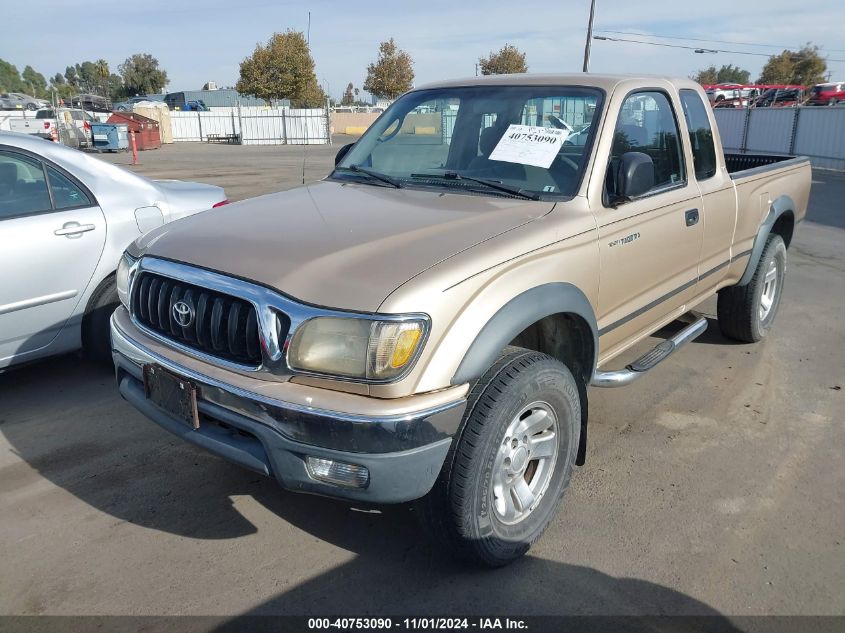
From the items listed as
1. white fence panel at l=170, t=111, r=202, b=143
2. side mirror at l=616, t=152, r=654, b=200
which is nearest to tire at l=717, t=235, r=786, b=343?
side mirror at l=616, t=152, r=654, b=200

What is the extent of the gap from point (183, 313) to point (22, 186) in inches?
94.1

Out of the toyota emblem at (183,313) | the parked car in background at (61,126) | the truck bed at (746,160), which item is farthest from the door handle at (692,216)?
the parked car in background at (61,126)

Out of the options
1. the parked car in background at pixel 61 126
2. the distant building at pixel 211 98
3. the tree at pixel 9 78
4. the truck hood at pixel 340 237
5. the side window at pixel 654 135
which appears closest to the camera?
the truck hood at pixel 340 237

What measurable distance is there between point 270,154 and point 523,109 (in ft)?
84.7

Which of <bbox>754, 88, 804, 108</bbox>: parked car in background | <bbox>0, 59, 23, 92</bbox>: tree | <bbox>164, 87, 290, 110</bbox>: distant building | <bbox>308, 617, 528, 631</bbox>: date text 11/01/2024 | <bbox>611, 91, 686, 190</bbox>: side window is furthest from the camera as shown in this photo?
<bbox>0, 59, 23, 92</bbox>: tree

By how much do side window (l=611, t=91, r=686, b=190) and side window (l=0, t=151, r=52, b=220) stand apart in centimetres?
343

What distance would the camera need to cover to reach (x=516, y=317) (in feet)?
8.48

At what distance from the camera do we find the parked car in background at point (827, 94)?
34.1m

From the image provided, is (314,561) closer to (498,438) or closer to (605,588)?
(498,438)

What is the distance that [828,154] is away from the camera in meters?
19.6

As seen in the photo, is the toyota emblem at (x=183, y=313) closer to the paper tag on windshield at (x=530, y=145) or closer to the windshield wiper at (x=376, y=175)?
the windshield wiper at (x=376, y=175)

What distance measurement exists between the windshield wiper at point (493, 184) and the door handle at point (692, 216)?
3.75 feet

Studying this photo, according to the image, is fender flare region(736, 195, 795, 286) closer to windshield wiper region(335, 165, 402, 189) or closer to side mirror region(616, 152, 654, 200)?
side mirror region(616, 152, 654, 200)

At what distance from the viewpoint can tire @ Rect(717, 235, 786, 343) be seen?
5098 millimetres
